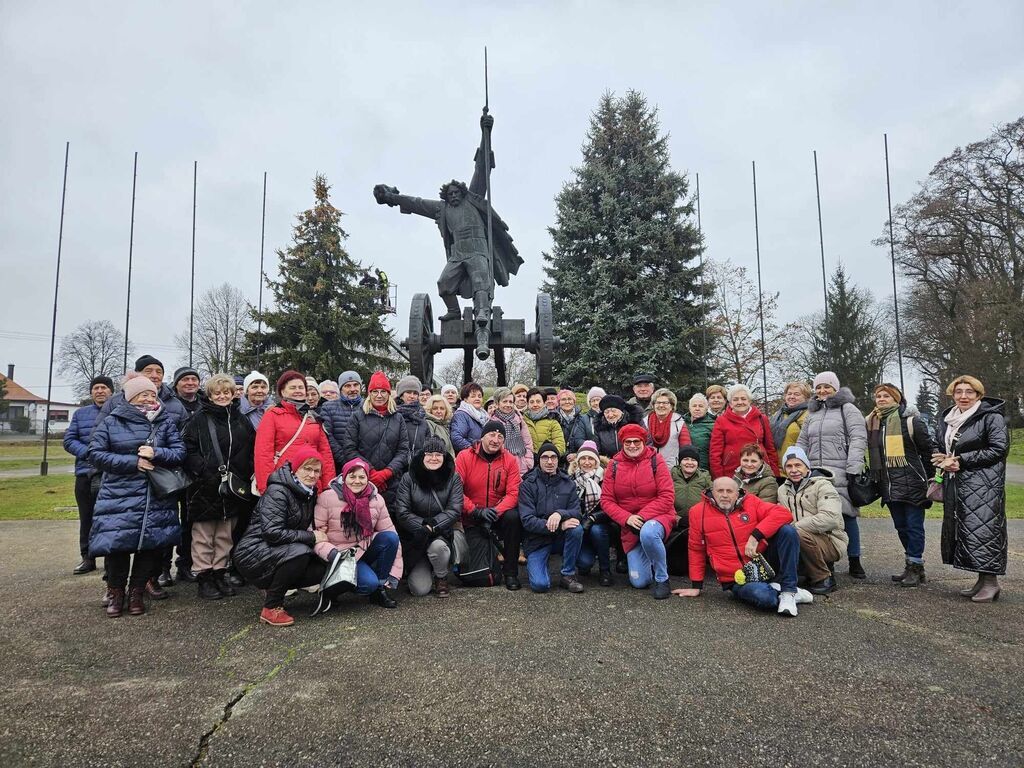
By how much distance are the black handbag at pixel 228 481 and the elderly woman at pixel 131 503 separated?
0.25 m

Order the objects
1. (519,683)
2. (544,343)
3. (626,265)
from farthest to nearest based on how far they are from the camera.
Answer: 1. (626,265)
2. (544,343)
3. (519,683)

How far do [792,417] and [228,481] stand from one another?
4619 mm

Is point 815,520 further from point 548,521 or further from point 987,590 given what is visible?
point 548,521

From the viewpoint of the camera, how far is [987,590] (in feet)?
13.6

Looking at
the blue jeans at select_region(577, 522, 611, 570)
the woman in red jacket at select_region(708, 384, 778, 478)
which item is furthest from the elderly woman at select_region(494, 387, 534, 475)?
the woman in red jacket at select_region(708, 384, 778, 478)

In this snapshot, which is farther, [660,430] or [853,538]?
[660,430]

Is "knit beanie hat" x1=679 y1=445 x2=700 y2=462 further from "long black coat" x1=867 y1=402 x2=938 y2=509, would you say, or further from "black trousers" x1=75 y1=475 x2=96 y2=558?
"black trousers" x1=75 y1=475 x2=96 y2=558

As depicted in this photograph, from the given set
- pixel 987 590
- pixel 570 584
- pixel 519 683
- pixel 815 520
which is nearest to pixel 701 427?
pixel 815 520

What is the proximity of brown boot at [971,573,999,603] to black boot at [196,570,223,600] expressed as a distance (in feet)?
17.2

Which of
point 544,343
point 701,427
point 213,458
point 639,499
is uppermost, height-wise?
point 544,343

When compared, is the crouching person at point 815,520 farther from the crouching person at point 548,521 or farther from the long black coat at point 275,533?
the long black coat at point 275,533

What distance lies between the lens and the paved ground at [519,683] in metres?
2.15

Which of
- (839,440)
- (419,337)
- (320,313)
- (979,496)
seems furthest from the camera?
(320,313)

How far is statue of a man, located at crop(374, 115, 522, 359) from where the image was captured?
8.91 metres
